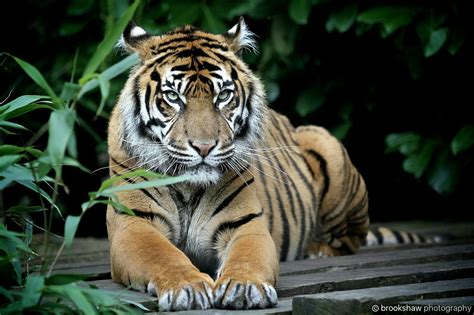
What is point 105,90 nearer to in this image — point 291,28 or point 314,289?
point 314,289

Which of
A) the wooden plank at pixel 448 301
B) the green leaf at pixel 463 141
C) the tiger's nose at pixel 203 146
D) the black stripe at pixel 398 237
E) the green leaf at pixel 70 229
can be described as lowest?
the black stripe at pixel 398 237

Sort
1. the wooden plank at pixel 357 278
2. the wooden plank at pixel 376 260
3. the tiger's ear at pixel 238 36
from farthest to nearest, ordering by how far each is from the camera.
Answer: the tiger's ear at pixel 238 36 < the wooden plank at pixel 376 260 < the wooden plank at pixel 357 278

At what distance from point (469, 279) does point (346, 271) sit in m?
0.54

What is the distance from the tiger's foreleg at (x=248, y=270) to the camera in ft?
10.7

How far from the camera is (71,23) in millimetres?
6371

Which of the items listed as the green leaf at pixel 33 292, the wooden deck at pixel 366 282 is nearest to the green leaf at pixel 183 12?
the wooden deck at pixel 366 282

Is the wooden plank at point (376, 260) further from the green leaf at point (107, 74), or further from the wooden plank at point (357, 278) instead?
the green leaf at point (107, 74)

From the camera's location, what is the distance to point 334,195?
5281 millimetres

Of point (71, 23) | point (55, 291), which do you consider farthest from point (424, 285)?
point (71, 23)

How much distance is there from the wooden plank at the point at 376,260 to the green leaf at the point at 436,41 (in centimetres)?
115

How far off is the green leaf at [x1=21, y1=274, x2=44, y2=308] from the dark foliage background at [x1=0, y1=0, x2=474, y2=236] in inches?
103

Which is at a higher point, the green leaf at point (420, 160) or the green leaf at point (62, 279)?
the green leaf at point (62, 279)

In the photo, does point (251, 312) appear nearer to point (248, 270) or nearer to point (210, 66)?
point (248, 270)

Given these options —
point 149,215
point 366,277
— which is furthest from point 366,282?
point 149,215
